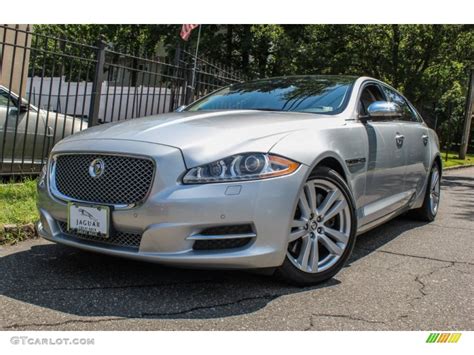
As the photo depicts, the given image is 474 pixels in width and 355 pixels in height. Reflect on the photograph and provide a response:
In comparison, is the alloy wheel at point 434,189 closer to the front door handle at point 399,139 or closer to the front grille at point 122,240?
the front door handle at point 399,139

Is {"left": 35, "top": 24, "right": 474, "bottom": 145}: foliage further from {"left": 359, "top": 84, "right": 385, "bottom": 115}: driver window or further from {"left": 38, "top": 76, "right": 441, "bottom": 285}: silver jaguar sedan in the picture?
{"left": 38, "top": 76, "right": 441, "bottom": 285}: silver jaguar sedan

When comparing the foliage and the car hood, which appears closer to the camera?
the car hood

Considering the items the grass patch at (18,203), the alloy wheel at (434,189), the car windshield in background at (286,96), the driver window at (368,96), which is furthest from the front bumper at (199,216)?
the alloy wheel at (434,189)

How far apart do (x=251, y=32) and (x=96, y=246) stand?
21495mm

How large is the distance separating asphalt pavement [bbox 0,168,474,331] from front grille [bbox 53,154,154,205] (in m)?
0.57

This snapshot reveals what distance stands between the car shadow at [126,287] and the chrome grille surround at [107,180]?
21.3 inches

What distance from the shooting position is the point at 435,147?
19.0 ft

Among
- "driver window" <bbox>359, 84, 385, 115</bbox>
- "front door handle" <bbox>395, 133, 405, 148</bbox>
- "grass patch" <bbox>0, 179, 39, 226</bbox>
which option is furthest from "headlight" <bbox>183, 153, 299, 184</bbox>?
"grass patch" <bbox>0, 179, 39, 226</bbox>

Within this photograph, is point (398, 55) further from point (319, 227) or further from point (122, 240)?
point (122, 240)

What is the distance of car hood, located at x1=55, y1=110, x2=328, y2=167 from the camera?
9.57 ft

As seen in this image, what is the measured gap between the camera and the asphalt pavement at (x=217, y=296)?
267 cm

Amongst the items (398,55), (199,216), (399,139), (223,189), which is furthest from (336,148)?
(398,55)

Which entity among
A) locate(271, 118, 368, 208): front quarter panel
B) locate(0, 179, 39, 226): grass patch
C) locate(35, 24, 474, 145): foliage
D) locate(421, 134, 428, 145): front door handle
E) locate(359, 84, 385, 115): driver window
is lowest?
locate(0, 179, 39, 226): grass patch
